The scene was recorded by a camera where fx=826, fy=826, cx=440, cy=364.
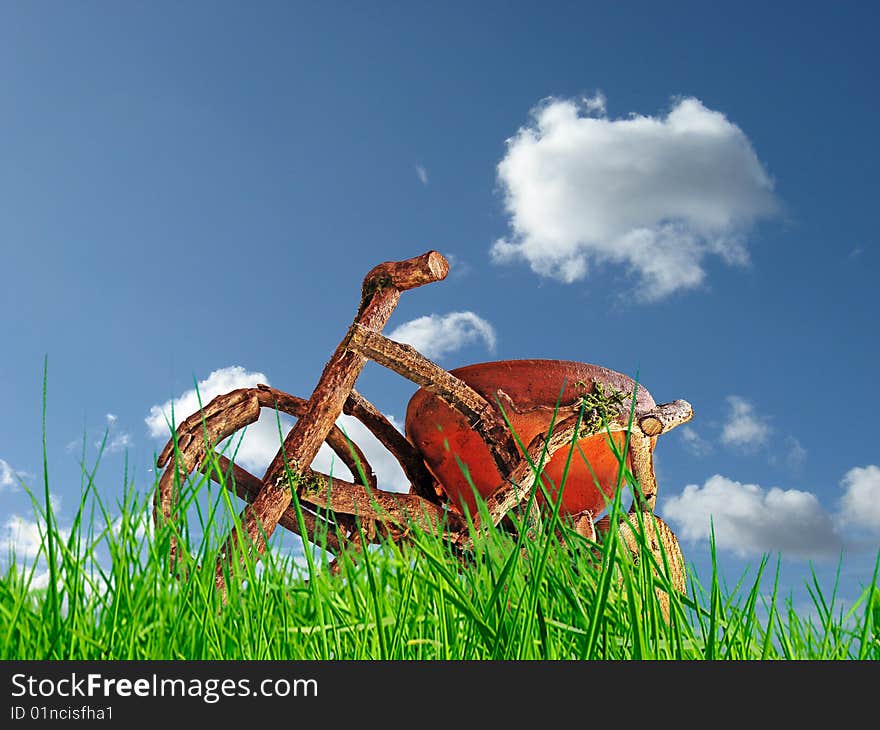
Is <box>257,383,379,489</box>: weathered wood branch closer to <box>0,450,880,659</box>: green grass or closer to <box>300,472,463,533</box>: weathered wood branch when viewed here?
<box>300,472,463,533</box>: weathered wood branch

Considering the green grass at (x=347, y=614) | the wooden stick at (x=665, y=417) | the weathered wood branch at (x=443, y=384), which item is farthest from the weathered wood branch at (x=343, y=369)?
the green grass at (x=347, y=614)

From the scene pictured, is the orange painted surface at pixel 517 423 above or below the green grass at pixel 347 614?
above

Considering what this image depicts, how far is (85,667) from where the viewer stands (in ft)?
2.50

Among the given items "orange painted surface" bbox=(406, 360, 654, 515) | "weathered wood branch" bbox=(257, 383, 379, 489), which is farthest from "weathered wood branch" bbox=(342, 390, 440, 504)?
"weathered wood branch" bbox=(257, 383, 379, 489)

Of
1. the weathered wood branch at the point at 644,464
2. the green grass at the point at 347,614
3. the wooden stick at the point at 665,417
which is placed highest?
the wooden stick at the point at 665,417

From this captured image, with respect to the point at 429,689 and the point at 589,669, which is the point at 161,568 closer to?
the point at 429,689

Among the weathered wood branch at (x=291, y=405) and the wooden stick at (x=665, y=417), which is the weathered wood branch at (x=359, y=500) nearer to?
the weathered wood branch at (x=291, y=405)

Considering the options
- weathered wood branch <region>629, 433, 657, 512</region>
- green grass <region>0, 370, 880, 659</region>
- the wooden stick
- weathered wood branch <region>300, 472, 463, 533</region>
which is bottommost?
green grass <region>0, 370, 880, 659</region>

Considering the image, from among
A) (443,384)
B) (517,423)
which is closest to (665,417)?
(517,423)

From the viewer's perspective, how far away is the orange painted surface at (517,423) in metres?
2.59

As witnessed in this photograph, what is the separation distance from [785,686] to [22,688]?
27.3 inches

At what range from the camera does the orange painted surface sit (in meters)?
2.59

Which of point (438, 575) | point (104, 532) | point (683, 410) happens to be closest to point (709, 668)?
point (438, 575)

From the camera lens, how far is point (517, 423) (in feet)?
8.48
